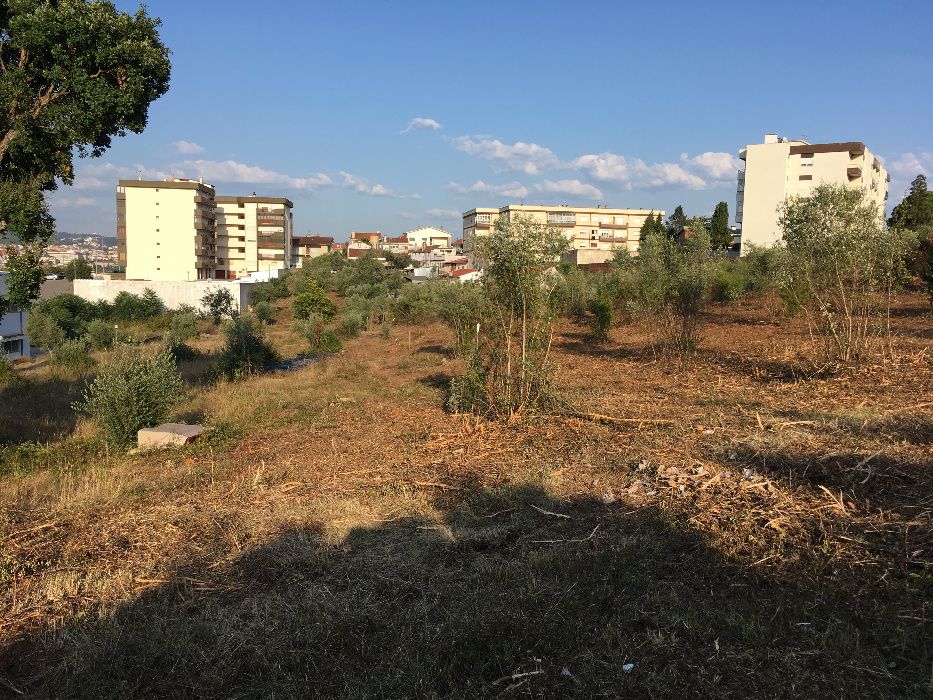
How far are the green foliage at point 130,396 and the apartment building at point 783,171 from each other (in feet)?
193

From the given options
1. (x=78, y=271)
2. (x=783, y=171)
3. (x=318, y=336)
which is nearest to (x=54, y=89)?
(x=318, y=336)

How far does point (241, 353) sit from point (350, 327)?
10360mm

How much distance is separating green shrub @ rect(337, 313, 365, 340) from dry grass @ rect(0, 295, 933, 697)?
850 inches

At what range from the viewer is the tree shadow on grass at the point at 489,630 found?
3.34 metres

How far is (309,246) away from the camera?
11038 centimetres

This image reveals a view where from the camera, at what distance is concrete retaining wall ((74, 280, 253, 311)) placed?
52194 millimetres

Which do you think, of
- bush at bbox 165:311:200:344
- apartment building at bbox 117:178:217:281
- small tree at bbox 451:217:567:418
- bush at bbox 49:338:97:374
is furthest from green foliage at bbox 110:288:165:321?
small tree at bbox 451:217:567:418

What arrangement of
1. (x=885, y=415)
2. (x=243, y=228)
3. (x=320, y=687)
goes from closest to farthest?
(x=320, y=687)
(x=885, y=415)
(x=243, y=228)

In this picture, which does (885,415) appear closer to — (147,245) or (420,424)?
(420,424)

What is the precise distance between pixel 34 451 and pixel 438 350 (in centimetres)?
1387

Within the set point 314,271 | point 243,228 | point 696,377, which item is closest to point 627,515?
point 696,377

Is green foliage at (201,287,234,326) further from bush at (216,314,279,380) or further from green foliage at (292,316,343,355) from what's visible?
bush at (216,314,279,380)

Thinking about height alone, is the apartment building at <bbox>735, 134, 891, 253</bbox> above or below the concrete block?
above

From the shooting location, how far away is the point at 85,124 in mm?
8984
